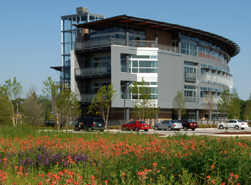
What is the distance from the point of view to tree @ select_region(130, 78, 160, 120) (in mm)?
47094

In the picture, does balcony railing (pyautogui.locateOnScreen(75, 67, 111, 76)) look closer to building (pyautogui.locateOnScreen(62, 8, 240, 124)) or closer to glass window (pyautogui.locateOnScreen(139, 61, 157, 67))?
building (pyautogui.locateOnScreen(62, 8, 240, 124))

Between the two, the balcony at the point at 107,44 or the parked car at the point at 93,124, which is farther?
the balcony at the point at 107,44

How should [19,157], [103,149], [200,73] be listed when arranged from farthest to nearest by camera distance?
[200,73], [103,149], [19,157]

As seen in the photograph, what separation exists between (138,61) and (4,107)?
884 inches

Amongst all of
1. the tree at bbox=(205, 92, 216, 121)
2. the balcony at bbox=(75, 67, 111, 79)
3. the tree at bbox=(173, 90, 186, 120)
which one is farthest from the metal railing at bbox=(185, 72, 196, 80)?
the balcony at bbox=(75, 67, 111, 79)

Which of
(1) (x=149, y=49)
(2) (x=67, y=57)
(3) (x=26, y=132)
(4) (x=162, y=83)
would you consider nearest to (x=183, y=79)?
(4) (x=162, y=83)

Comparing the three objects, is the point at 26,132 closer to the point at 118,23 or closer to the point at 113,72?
the point at 113,72

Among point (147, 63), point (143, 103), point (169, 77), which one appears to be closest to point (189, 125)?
point (143, 103)

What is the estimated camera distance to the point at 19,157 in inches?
352

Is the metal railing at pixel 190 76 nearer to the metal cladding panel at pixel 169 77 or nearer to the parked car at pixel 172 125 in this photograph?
the metal cladding panel at pixel 169 77

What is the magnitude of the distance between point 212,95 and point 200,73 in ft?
19.4

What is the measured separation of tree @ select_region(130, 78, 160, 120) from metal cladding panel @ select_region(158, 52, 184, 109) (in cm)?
474

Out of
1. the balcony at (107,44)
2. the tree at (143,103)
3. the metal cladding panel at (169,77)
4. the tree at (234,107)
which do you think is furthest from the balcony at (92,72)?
the tree at (234,107)

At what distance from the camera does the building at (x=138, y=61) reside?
1998 inches
